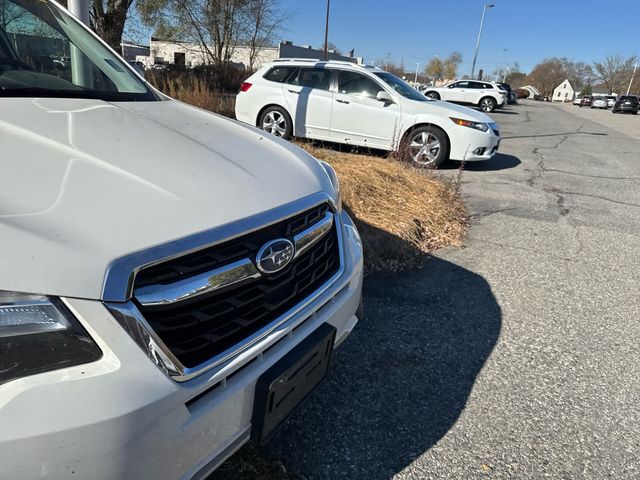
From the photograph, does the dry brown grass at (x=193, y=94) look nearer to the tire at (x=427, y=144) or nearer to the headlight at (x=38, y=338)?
the tire at (x=427, y=144)

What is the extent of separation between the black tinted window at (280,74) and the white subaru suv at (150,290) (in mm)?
7209

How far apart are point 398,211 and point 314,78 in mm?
4771

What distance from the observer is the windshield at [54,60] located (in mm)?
2182

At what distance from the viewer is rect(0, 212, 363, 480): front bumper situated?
3.14 ft

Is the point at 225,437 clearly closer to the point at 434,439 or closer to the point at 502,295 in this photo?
the point at 434,439

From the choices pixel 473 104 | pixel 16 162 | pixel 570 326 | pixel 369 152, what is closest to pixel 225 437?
pixel 16 162

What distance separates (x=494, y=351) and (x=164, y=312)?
7.54ft

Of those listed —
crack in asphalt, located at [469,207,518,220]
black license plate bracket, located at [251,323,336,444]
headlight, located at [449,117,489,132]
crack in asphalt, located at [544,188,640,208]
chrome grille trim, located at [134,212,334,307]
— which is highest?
headlight, located at [449,117,489,132]

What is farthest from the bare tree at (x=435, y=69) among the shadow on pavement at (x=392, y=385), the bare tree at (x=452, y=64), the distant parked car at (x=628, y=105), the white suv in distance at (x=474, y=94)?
the shadow on pavement at (x=392, y=385)

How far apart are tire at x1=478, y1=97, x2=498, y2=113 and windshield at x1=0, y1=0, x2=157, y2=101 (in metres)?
29.3

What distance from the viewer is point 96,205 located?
4.03 feet

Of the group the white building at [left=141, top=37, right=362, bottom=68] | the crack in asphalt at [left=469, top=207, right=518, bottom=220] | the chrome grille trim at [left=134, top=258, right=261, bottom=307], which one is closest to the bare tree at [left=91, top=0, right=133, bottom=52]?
the white building at [left=141, top=37, right=362, bottom=68]

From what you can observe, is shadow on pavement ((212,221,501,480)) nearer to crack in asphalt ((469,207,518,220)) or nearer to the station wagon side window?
crack in asphalt ((469,207,518,220))

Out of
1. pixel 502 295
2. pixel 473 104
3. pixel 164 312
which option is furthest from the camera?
pixel 473 104
